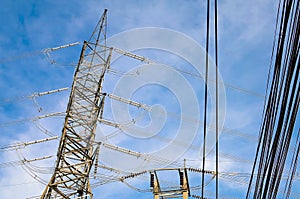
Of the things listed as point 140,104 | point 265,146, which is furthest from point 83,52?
point 265,146

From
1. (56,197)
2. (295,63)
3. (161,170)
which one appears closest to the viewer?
(295,63)

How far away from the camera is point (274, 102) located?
6.14 metres

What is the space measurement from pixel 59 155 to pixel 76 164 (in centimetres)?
104

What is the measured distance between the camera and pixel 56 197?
18.9m

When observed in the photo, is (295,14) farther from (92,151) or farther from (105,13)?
(105,13)

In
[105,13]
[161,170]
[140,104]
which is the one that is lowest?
[161,170]

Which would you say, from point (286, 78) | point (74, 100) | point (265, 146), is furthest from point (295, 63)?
point (74, 100)

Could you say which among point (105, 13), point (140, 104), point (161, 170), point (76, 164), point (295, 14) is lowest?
point (295, 14)

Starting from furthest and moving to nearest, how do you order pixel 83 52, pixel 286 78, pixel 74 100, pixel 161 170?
1. pixel 161 170
2. pixel 83 52
3. pixel 74 100
4. pixel 286 78

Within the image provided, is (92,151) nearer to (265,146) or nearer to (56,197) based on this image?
(56,197)

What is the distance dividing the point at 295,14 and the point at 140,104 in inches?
1004

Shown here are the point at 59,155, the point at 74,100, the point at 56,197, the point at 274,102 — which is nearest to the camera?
the point at 274,102

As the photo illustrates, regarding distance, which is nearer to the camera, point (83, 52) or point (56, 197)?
point (56, 197)

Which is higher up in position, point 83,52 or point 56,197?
point 83,52
